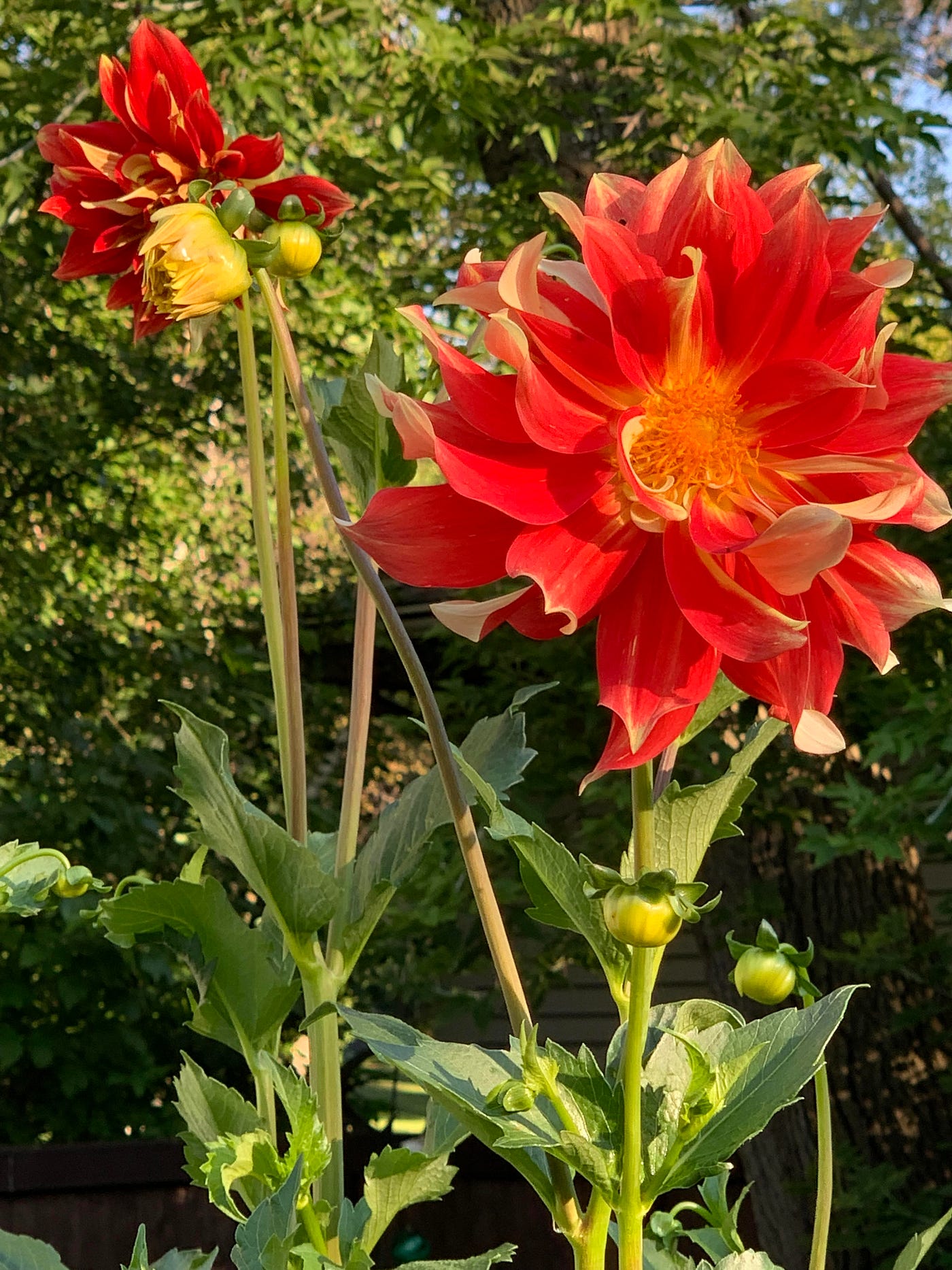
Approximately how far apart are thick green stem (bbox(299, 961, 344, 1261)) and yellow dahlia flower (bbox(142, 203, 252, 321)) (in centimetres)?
29

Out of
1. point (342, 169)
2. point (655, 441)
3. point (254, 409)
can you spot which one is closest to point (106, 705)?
point (342, 169)

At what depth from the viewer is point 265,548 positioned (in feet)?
2.06

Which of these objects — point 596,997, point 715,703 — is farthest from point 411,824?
point 596,997

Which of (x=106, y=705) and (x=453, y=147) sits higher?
(x=453, y=147)

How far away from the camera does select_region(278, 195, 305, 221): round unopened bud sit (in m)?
0.61

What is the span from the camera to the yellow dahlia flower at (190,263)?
0.54 metres

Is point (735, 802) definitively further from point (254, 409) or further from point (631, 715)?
Answer: point (254, 409)

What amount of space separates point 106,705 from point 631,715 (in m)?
3.22

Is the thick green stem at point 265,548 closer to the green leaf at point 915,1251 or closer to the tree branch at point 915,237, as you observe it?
the green leaf at point 915,1251

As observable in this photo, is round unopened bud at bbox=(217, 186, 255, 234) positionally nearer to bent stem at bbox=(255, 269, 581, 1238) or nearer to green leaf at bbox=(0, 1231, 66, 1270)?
bent stem at bbox=(255, 269, 581, 1238)

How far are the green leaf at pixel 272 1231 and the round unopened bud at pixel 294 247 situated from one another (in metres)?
0.37

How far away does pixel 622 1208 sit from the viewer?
422 millimetres

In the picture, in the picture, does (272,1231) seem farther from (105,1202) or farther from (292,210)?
(105,1202)

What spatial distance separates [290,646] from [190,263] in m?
0.17
